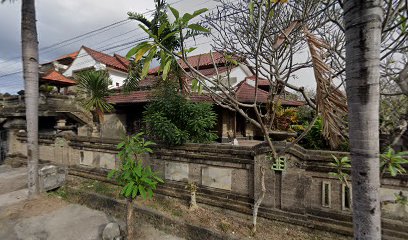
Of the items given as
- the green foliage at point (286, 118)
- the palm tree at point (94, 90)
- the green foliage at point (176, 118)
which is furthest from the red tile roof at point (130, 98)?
the green foliage at point (286, 118)

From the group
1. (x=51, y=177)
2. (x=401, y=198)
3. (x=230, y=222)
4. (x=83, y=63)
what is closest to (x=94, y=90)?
(x=51, y=177)

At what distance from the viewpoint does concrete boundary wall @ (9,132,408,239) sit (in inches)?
136

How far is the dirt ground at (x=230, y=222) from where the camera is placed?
3613 mm

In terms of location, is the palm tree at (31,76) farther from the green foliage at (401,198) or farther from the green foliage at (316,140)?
the green foliage at (316,140)

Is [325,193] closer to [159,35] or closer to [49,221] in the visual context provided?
[159,35]

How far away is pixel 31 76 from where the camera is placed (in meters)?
5.53

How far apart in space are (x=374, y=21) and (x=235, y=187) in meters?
3.88

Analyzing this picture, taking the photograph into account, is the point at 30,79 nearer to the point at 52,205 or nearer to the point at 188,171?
the point at 52,205

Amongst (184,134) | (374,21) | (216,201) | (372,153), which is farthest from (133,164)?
(374,21)

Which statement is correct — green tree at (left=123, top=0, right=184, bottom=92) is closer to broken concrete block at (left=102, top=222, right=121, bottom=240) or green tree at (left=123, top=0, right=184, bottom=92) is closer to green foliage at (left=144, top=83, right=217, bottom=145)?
green foliage at (left=144, top=83, right=217, bottom=145)

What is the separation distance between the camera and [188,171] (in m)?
5.14

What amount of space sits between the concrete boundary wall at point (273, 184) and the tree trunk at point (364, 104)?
100 inches

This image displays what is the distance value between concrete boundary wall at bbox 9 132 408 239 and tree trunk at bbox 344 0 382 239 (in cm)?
255

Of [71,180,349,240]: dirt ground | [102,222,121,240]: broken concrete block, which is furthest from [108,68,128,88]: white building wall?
[102,222,121,240]: broken concrete block
